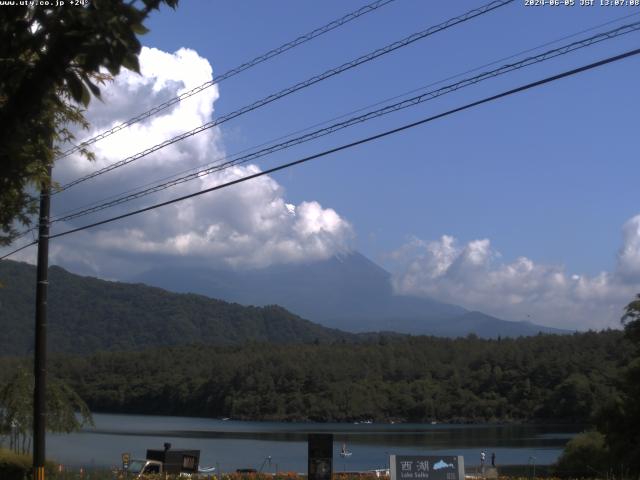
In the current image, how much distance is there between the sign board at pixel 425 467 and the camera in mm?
15992

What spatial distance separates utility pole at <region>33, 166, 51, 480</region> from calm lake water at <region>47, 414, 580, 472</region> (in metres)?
36.1

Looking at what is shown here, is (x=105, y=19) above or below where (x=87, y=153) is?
below

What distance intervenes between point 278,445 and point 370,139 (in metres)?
78.4

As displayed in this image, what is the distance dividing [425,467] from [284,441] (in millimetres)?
83247

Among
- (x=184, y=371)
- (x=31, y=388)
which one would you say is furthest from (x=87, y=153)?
(x=184, y=371)

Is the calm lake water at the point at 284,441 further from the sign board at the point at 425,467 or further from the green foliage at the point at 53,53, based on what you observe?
the green foliage at the point at 53,53

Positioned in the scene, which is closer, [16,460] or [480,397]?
[16,460]

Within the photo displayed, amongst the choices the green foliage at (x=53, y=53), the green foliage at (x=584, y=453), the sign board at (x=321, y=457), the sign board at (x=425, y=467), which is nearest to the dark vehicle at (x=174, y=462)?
the sign board at (x=321, y=457)

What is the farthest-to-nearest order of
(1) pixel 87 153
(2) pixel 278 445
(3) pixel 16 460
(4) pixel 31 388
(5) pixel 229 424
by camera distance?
(5) pixel 229 424, (2) pixel 278 445, (4) pixel 31 388, (3) pixel 16 460, (1) pixel 87 153

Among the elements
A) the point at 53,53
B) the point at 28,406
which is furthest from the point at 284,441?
the point at 53,53

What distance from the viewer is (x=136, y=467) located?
3569 centimetres

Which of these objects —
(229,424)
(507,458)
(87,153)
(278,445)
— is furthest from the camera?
(229,424)

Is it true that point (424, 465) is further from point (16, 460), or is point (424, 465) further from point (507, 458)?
point (507, 458)

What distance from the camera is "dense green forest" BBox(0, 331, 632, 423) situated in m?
132
